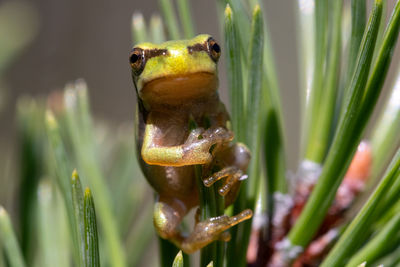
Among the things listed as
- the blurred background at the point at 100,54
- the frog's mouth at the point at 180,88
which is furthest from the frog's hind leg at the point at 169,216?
the blurred background at the point at 100,54

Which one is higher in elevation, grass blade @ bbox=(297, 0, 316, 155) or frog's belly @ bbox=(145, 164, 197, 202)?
grass blade @ bbox=(297, 0, 316, 155)

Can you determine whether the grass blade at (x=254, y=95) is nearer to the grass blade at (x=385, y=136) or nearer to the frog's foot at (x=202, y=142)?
the frog's foot at (x=202, y=142)

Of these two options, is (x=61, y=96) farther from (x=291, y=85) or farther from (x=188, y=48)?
(x=291, y=85)

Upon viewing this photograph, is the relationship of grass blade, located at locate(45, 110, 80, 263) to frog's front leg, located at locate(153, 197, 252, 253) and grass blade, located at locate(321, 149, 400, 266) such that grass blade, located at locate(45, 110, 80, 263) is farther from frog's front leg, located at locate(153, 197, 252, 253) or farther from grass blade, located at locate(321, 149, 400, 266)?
grass blade, located at locate(321, 149, 400, 266)

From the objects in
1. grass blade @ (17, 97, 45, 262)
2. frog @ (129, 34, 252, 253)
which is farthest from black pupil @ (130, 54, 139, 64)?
grass blade @ (17, 97, 45, 262)

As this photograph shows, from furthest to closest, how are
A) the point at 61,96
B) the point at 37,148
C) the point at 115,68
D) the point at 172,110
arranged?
the point at 115,68 → the point at 61,96 → the point at 37,148 → the point at 172,110

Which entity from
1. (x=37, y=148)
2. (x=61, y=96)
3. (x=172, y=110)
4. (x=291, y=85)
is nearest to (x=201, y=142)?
(x=172, y=110)
